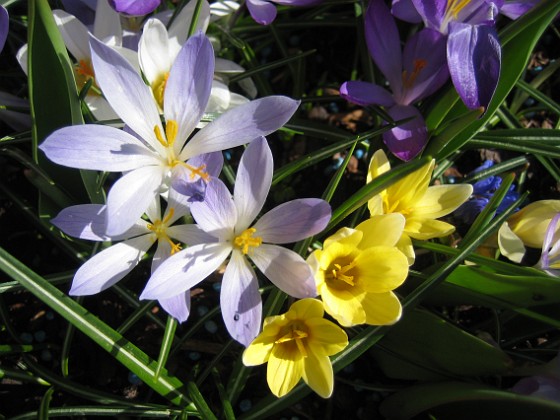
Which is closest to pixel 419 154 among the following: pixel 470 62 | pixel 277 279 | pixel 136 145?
pixel 470 62

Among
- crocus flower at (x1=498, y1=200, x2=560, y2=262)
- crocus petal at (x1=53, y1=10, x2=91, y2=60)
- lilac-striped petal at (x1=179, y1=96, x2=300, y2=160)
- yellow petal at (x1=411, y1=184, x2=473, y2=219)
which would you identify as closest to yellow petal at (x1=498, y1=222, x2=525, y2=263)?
crocus flower at (x1=498, y1=200, x2=560, y2=262)

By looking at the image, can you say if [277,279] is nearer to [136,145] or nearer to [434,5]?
[136,145]

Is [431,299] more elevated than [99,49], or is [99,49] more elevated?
[99,49]

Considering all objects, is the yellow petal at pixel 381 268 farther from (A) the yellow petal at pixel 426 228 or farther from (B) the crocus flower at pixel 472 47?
(B) the crocus flower at pixel 472 47

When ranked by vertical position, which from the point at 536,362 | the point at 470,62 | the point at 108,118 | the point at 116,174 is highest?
the point at 470,62

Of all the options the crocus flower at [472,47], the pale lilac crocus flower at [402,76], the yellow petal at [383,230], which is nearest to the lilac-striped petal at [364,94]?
the pale lilac crocus flower at [402,76]

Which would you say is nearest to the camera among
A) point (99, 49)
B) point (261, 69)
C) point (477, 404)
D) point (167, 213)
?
point (99, 49)
